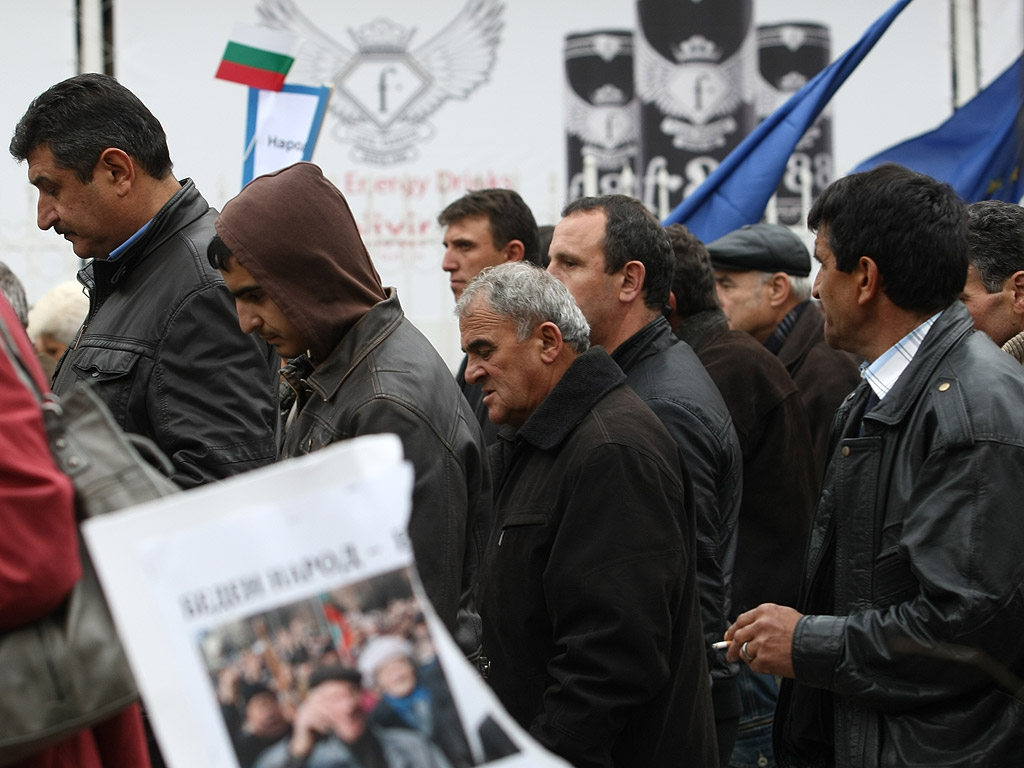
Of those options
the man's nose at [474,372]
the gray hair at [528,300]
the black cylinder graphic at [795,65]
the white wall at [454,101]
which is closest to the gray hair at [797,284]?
the gray hair at [528,300]

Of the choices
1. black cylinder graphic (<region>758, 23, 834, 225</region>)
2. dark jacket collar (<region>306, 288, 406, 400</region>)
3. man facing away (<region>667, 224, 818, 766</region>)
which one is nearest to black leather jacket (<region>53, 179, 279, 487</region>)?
dark jacket collar (<region>306, 288, 406, 400</region>)

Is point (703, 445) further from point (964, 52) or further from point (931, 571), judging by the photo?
point (964, 52)

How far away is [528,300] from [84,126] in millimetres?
1088

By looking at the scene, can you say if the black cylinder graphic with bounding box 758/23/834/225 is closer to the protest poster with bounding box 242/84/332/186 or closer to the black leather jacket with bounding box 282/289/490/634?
the protest poster with bounding box 242/84/332/186

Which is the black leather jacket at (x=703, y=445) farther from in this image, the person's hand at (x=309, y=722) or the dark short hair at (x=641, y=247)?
the person's hand at (x=309, y=722)

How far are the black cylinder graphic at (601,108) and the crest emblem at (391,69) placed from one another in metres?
0.60

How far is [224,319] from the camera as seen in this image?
9.45ft

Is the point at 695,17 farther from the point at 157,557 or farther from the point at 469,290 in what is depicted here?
the point at 157,557

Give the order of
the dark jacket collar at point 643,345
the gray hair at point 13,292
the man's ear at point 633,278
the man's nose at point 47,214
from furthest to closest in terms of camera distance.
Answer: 1. the gray hair at point 13,292
2. the man's ear at point 633,278
3. the dark jacket collar at point 643,345
4. the man's nose at point 47,214

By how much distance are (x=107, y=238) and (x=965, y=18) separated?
763 cm

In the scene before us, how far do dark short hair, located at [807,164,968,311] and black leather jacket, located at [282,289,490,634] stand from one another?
2.90 ft

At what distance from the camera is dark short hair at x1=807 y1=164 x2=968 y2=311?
2598 millimetres

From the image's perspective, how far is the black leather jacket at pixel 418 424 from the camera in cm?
234

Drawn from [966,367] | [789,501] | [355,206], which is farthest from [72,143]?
[355,206]
